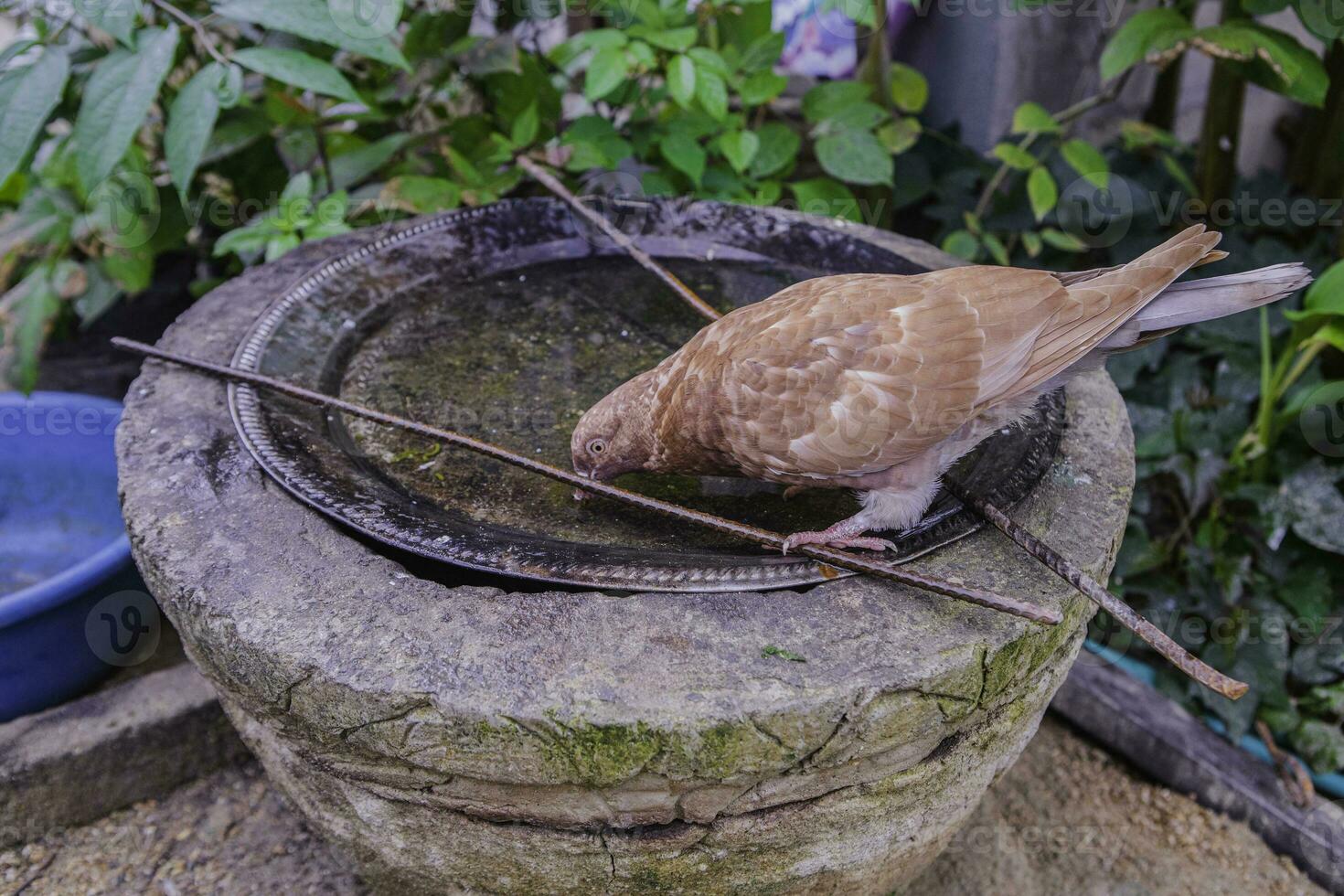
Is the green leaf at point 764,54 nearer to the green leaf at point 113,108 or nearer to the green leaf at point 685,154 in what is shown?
the green leaf at point 685,154

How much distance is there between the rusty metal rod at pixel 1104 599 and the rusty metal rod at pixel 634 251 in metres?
0.80

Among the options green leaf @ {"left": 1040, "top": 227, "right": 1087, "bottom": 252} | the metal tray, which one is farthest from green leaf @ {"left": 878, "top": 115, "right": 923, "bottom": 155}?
the metal tray

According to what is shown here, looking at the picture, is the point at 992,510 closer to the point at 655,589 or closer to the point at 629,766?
the point at 655,589

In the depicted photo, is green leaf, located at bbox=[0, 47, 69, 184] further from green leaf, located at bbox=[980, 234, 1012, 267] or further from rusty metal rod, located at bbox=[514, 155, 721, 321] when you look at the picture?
green leaf, located at bbox=[980, 234, 1012, 267]

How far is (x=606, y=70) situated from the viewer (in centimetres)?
A: 315

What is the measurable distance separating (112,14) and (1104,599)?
254cm

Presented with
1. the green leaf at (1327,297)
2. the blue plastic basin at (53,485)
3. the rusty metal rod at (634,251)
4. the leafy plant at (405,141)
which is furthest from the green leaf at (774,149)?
the blue plastic basin at (53,485)

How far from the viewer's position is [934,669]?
1.68 meters

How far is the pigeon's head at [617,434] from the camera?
6.94ft

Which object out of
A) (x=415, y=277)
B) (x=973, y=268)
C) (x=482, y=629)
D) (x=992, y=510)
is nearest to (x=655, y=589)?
(x=482, y=629)

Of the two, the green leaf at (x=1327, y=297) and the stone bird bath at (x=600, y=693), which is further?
the green leaf at (x=1327, y=297)

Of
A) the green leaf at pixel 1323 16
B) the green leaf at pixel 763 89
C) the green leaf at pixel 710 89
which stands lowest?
the green leaf at pixel 763 89

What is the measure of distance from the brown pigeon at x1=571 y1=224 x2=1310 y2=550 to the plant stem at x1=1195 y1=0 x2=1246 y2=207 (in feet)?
8.43

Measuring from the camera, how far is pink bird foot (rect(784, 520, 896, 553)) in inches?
75.9
